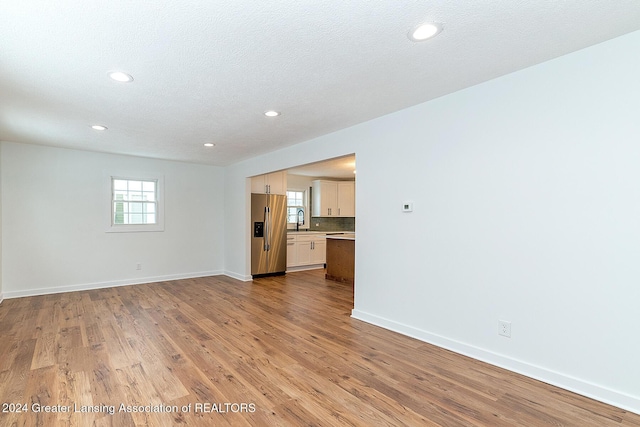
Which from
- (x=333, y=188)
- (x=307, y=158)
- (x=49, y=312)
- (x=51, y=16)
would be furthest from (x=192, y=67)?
(x=333, y=188)

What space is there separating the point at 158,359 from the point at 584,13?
3888 millimetres

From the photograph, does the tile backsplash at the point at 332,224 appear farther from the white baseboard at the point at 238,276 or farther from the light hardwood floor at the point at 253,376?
the light hardwood floor at the point at 253,376

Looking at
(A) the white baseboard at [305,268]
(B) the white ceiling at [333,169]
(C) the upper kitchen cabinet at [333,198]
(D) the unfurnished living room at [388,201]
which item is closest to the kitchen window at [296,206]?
(C) the upper kitchen cabinet at [333,198]

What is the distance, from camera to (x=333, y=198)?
8688 millimetres

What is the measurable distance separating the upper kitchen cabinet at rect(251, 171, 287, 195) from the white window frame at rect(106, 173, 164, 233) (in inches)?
70.3

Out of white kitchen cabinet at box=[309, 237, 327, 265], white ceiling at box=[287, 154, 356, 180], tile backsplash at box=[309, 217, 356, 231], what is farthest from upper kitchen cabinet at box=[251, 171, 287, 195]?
tile backsplash at box=[309, 217, 356, 231]

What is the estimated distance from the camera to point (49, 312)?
4180mm

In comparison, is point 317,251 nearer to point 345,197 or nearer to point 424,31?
point 345,197

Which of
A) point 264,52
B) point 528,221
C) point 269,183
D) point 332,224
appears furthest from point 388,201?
point 332,224

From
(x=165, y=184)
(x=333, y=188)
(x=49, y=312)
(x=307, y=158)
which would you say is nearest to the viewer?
(x=49, y=312)

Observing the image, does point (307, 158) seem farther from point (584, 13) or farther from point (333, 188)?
point (333, 188)

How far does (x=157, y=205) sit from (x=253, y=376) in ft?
16.0

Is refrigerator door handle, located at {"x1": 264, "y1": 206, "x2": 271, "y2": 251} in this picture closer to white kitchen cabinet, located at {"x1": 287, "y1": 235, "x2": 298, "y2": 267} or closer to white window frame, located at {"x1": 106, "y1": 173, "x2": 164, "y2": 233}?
white kitchen cabinet, located at {"x1": 287, "y1": 235, "x2": 298, "y2": 267}

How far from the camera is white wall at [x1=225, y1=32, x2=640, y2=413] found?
2100 millimetres
